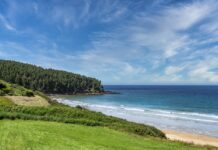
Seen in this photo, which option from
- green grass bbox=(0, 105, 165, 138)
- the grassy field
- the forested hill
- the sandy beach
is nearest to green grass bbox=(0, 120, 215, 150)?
green grass bbox=(0, 105, 165, 138)

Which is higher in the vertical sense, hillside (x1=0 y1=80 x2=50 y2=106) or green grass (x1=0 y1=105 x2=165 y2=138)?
hillside (x1=0 y1=80 x2=50 y2=106)

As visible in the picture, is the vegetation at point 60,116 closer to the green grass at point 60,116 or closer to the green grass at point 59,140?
the green grass at point 60,116

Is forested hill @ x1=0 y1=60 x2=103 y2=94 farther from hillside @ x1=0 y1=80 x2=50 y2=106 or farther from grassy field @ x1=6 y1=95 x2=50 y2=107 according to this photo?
grassy field @ x1=6 y1=95 x2=50 y2=107

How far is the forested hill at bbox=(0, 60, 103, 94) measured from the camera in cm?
12325

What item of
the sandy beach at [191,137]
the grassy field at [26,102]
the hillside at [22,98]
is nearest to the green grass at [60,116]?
the sandy beach at [191,137]

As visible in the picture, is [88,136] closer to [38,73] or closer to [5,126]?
[5,126]

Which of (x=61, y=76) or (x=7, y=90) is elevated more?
(x=61, y=76)

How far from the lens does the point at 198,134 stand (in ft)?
→ 127

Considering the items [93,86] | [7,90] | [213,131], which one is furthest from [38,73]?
[213,131]

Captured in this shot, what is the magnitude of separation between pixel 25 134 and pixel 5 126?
2.61m

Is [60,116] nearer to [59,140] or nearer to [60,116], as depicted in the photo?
[60,116]

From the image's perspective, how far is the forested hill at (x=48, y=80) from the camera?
123 m

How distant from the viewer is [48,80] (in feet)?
443

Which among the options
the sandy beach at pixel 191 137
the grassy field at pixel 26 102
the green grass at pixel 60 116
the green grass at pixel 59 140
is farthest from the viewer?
the grassy field at pixel 26 102
